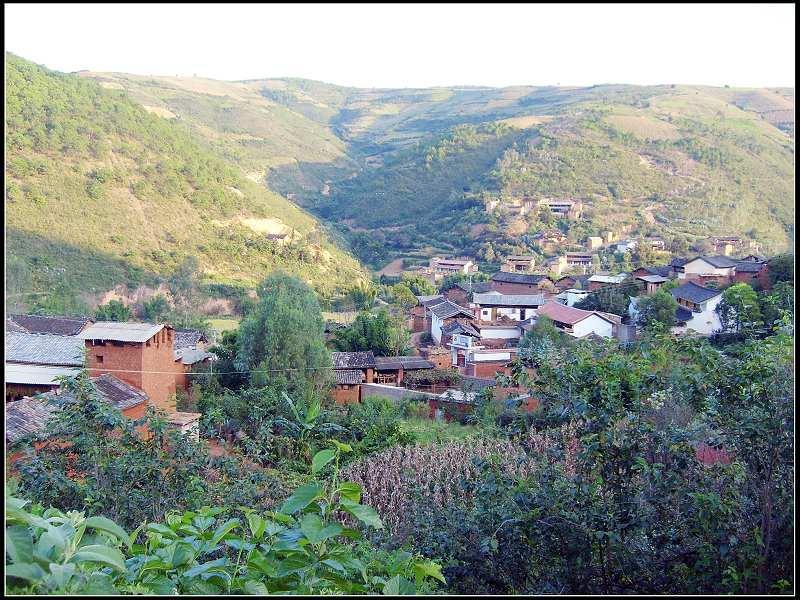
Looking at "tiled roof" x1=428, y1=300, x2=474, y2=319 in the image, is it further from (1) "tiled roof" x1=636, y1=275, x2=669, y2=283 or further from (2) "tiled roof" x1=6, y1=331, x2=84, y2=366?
(2) "tiled roof" x1=6, y1=331, x2=84, y2=366

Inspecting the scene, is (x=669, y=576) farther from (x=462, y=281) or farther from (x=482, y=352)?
(x=462, y=281)

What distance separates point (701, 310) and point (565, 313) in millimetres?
3734

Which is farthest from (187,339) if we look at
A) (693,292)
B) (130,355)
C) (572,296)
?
(693,292)

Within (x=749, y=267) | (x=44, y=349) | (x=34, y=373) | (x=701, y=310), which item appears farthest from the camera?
(x=749, y=267)

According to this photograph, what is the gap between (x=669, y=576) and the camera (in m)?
2.65

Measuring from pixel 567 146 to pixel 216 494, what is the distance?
138 ft

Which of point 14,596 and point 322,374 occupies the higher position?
point 14,596

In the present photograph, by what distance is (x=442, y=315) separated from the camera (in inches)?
755

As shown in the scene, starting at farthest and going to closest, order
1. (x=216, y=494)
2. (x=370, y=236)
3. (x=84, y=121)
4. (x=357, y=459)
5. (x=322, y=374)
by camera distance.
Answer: (x=370, y=236), (x=84, y=121), (x=322, y=374), (x=357, y=459), (x=216, y=494)

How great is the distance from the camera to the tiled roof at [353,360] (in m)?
14.7

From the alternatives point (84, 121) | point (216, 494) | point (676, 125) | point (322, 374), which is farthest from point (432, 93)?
point (216, 494)

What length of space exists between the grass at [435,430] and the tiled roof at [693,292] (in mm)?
9765

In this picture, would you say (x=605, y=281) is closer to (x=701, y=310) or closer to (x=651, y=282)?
(x=651, y=282)

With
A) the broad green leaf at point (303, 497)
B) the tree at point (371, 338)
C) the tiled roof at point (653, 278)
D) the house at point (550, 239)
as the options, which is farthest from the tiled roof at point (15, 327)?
the house at point (550, 239)
